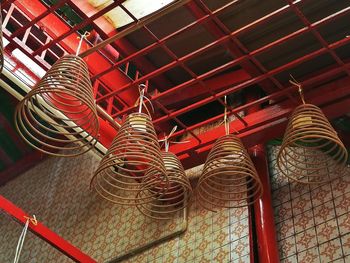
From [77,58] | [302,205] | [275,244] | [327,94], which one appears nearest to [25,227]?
[77,58]

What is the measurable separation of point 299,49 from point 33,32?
232 centimetres

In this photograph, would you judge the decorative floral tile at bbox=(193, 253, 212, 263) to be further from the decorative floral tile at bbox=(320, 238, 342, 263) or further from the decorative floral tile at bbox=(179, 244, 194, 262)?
the decorative floral tile at bbox=(320, 238, 342, 263)

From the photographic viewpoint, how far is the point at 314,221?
3.82 m

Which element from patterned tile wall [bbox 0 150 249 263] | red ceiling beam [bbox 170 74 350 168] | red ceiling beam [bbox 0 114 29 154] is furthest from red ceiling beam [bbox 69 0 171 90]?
red ceiling beam [bbox 0 114 29 154]

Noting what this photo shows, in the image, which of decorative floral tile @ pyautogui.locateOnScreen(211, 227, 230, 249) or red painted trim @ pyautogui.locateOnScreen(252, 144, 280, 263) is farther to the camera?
decorative floral tile @ pyautogui.locateOnScreen(211, 227, 230, 249)

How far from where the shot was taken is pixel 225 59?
4965 millimetres

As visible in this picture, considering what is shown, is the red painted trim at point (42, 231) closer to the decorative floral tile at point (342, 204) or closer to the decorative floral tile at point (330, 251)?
the decorative floral tile at point (330, 251)

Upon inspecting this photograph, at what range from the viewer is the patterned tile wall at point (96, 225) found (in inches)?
164

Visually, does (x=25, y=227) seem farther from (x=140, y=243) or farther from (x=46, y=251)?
(x=46, y=251)

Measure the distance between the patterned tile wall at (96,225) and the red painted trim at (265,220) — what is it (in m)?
0.12

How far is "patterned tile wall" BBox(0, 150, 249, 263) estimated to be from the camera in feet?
13.7

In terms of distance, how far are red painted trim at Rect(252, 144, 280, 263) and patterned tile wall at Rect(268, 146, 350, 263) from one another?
10 cm

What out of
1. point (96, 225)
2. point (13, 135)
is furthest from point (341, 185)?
point (13, 135)

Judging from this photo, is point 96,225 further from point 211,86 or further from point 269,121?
point 269,121
